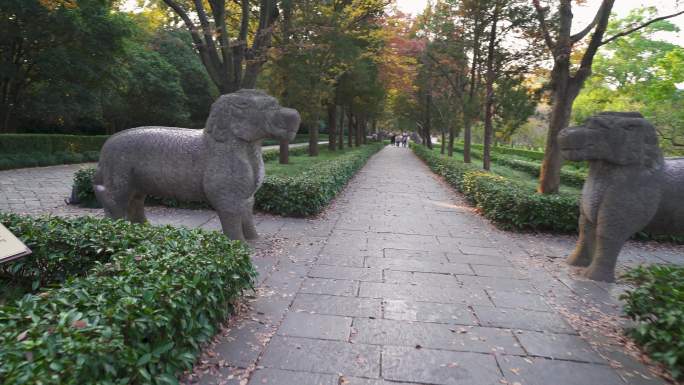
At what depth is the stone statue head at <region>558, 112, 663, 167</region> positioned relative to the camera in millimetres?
4301

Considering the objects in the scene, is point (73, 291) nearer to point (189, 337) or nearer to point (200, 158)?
point (189, 337)

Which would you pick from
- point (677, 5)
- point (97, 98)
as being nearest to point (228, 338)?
point (677, 5)

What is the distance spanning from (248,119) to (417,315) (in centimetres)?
309

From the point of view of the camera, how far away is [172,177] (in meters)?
5.00

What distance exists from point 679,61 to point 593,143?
20.8 metres

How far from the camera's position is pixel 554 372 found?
2.85 m

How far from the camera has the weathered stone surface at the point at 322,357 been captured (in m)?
2.79

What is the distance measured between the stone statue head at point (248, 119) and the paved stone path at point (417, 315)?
169 centimetres

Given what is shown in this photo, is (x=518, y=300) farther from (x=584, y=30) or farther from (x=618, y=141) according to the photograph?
(x=584, y=30)

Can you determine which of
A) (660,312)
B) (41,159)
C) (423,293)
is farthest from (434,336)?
(41,159)

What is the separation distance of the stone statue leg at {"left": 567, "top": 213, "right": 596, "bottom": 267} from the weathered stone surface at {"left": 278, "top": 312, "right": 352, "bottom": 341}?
3.65 meters

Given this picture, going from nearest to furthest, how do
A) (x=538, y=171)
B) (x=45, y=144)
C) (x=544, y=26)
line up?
(x=544, y=26), (x=45, y=144), (x=538, y=171)

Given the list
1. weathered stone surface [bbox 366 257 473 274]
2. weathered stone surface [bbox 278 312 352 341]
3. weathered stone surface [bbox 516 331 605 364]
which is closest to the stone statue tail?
weathered stone surface [bbox 278 312 352 341]

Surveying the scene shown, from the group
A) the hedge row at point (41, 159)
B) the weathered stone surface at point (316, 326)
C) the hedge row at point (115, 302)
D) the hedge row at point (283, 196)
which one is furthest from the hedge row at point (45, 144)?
the weathered stone surface at point (316, 326)
